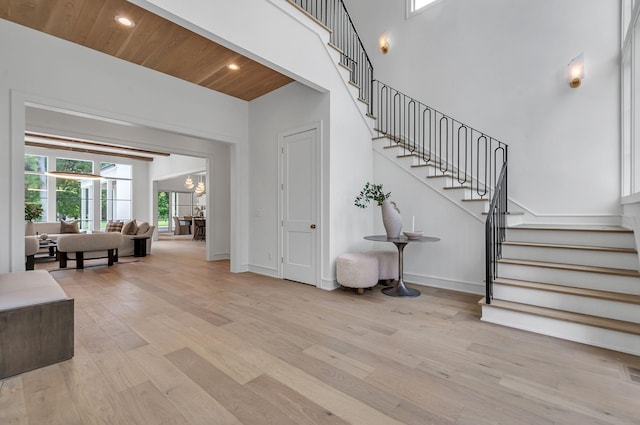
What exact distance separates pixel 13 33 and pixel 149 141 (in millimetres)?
2843

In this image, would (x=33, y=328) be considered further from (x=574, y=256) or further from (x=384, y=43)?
(x=384, y=43)

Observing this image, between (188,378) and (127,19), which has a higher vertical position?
(127,19)

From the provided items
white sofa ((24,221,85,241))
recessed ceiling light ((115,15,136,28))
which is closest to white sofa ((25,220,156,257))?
white sofa ((24,221,85,241))

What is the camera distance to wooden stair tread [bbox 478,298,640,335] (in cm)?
228

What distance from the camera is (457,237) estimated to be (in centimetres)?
400

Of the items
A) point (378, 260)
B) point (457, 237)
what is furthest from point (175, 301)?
point (457, 237)

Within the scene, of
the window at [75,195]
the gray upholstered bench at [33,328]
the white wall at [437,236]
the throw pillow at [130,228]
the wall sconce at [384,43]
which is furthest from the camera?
the window at [75,195]

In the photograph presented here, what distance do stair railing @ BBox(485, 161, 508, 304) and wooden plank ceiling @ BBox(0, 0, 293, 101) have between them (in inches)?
135

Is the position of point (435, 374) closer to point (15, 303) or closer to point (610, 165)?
point (15, 303)

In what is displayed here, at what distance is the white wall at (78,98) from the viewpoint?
316 centimetres

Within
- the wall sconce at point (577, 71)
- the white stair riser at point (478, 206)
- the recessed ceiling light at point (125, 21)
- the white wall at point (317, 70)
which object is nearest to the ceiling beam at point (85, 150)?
the recessed ceiling light at point (125, 21)

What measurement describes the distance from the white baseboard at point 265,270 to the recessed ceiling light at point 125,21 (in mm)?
3775

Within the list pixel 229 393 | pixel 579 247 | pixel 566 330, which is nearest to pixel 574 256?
pixel 579 247

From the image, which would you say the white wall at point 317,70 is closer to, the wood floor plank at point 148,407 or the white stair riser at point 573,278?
the white stair riser at point 573,278
